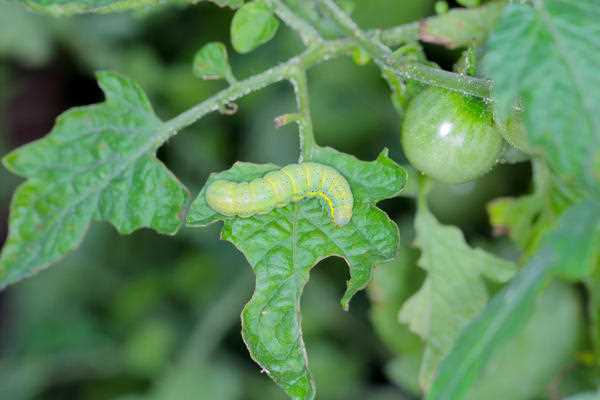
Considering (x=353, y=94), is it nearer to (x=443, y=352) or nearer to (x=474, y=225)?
(x=474, y=225)

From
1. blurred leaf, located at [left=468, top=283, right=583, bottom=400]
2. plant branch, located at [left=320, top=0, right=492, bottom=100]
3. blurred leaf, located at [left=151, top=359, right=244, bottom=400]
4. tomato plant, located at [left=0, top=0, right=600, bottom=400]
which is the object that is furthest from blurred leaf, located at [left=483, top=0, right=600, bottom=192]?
blurred leaf, located at [left=151, top=359, right=244, bottom=400]

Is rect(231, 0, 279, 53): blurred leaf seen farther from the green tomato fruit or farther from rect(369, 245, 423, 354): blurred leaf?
rect(369, 245, 423, 354): blurred leaf

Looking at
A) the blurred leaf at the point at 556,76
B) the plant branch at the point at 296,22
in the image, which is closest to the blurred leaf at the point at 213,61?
the plant branch at the point at 296,22

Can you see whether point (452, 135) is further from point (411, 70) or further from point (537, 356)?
point (537, 356)

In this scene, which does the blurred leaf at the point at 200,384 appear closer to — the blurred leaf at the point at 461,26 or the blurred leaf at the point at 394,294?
the blurred leaf at the point at 394,294

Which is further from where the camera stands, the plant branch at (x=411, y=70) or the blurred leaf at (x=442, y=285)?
the blurred leaf at (x=442, y=285)

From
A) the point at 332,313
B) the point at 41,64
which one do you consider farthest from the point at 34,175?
the point at 41,64
